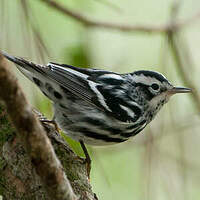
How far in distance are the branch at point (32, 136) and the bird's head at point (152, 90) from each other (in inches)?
87.7

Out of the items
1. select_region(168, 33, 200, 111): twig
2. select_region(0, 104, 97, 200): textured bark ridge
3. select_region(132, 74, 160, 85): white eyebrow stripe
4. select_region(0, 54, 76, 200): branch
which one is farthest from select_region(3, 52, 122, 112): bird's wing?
select_region(0, 54, 76, 200): branch

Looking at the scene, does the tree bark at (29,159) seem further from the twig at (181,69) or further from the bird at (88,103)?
the twig at (181,69)

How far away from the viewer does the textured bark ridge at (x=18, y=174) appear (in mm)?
2988

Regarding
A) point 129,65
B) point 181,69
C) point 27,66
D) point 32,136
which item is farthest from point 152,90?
point 129,65

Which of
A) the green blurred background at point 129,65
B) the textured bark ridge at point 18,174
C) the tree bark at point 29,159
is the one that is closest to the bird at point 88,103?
the green blurred background at point 129,65

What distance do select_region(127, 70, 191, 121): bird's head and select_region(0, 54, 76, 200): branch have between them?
87.7 inches

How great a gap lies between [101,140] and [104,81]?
24.3 inches

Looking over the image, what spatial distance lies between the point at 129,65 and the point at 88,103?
344 cm

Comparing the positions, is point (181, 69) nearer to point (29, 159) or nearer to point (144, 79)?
point (144, 79)

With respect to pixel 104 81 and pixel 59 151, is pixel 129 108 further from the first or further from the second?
pixel 59 151

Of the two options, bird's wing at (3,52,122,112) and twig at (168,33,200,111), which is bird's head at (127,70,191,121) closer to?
twig at (168,33,200,111)

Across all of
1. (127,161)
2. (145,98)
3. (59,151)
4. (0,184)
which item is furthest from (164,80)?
(127,161)

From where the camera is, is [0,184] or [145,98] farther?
[145,98]

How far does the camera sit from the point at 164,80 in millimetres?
4477
